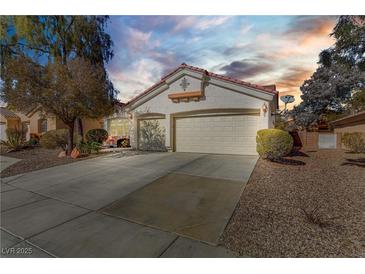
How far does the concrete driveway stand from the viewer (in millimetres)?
2490

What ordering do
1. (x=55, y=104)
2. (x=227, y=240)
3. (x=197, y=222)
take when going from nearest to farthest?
1. (x=227, y=240)
2. (x=197, y=222)
3. (x=55, y=104)

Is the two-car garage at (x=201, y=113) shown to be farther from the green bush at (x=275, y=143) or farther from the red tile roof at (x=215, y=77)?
the green bush at (x=275, y=143)

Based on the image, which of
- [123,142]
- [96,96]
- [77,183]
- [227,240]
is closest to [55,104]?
[96,96]

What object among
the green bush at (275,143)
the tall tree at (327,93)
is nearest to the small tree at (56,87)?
the green bush at (275,143)

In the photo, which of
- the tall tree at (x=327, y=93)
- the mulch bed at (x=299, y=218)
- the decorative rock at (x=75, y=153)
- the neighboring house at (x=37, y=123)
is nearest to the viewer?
the mulch bed at (x=299, y=218)

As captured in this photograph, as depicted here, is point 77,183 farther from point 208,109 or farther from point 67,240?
point 208,109

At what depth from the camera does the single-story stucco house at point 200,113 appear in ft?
28.9

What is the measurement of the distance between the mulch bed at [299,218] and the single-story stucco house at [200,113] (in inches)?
157

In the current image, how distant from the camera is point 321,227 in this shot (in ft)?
9.21

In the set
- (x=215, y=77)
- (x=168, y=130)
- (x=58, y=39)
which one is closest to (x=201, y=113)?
(x=215, y=77)

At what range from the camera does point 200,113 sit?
986 centimetres

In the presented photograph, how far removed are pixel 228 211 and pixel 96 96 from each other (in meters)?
7.88

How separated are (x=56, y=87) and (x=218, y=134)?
768cm

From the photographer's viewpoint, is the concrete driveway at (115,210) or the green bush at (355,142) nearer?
the concrete driveway at (115,210)
